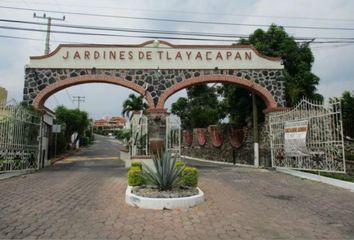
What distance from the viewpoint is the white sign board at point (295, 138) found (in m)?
11.1

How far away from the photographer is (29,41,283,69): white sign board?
48.1 feet

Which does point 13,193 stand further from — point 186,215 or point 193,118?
point 193,118

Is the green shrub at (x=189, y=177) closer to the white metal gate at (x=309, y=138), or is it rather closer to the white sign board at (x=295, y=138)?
the white metal gate at (x=309, y=138)

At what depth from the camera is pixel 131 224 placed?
5223mm

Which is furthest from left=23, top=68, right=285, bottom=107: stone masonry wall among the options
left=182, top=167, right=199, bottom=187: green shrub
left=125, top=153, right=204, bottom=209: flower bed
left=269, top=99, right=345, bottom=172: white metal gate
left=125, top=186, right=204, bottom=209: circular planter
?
left=125, top=186, right=204, bottom=209: circular planter

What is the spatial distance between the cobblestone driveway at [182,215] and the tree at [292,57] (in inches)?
345

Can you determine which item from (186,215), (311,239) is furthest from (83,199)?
(311,239)

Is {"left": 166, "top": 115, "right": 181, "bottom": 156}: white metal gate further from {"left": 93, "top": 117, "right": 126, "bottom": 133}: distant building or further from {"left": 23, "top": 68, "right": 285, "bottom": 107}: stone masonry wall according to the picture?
{"left": 93, "top": 117, "right": 126, "bottom": 133}: distant building

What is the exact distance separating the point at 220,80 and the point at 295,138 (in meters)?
4.83

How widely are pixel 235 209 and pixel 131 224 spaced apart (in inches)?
87.3

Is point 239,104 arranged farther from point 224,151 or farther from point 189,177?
point 189,177

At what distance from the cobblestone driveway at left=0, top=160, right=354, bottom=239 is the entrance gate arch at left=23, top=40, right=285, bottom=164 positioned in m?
6.49

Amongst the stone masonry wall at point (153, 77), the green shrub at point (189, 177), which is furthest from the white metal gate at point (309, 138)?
the green shrub at point (189, 177)

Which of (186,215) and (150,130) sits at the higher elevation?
(150,130)
